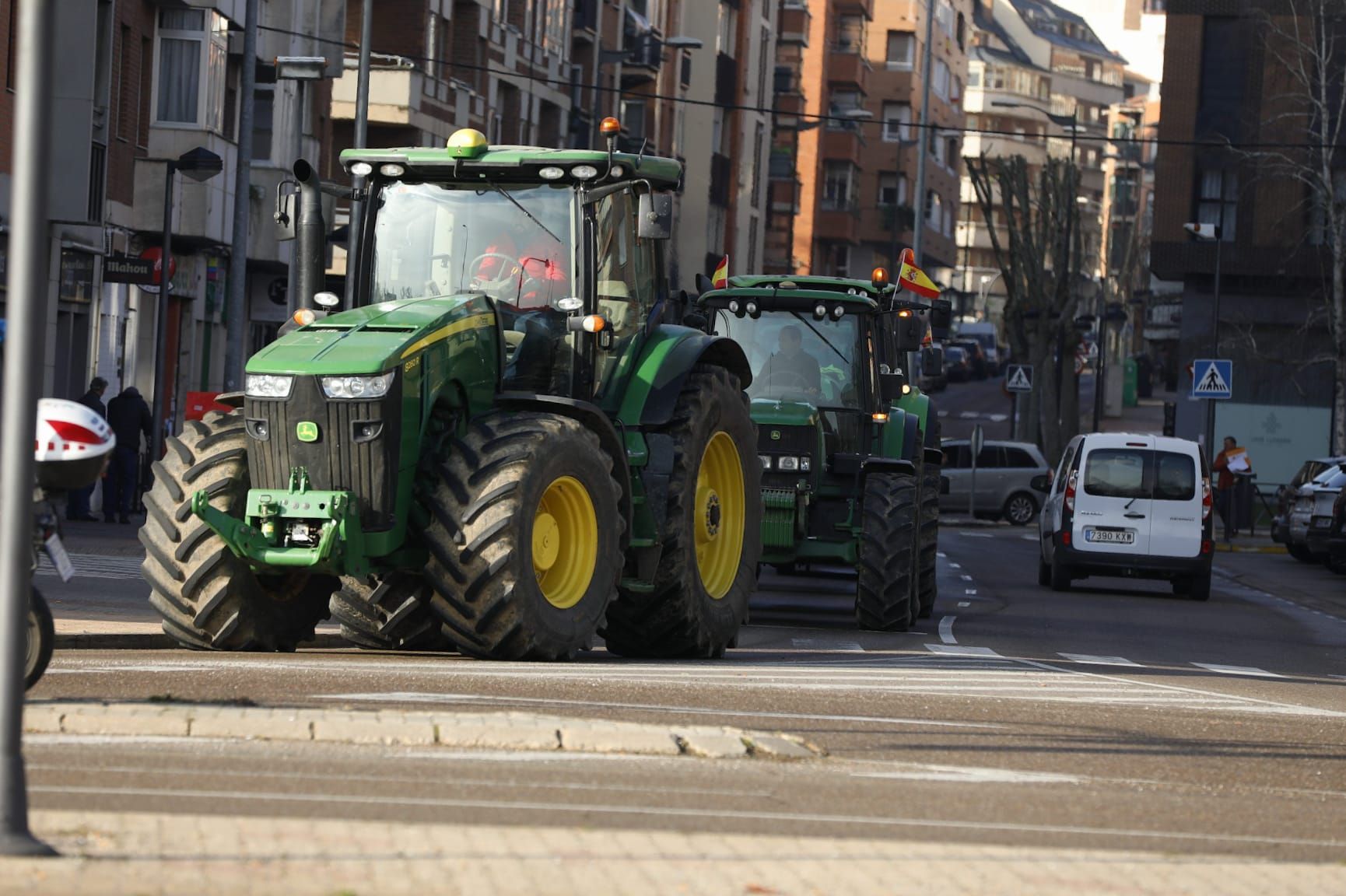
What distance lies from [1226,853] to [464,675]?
5.18 meters

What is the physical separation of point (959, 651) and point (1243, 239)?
151ft

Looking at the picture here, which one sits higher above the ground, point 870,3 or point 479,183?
point 870,3

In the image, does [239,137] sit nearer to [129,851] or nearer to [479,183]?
[479,183]

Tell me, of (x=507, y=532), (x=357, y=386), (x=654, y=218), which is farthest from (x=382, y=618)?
(x=654, y=218)

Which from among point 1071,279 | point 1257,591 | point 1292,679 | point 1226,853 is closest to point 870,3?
point 1071,279

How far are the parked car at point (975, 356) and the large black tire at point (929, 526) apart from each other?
278 feet

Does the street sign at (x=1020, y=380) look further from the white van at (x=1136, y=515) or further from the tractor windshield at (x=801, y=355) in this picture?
the tractor windshield at (x=801, y=355)

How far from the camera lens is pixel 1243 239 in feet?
202

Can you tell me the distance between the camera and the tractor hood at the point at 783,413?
20.3 meters

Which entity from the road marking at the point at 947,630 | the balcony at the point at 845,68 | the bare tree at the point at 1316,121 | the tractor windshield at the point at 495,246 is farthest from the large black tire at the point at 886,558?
the balcony at the point at 845,68

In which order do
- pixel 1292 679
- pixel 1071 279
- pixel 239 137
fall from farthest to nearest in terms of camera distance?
pixel 1071 279, pixel 239 137, pixel 1292 679

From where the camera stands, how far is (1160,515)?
1161 inches

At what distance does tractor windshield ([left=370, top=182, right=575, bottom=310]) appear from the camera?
14305 mm

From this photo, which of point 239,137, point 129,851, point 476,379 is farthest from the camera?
point 239,137
